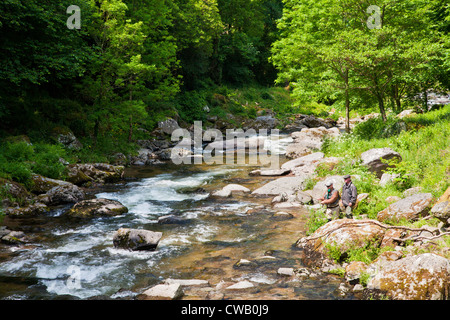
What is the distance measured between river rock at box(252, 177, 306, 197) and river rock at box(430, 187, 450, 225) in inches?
239

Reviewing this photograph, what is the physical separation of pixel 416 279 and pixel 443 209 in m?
2.49

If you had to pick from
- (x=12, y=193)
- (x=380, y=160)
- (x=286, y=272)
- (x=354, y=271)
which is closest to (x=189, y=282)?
(x=286, y=272)

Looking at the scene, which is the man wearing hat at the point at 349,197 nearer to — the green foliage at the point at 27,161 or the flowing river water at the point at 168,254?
the flowing river water at the point at 168,254

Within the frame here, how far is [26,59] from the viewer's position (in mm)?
15344

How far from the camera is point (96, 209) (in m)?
11.6

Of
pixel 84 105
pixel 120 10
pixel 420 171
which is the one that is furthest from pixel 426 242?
pixel 84 105

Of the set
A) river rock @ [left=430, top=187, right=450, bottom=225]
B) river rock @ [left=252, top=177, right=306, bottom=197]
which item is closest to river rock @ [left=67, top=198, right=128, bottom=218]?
river rock @ [left=252, top=177, right=306, bottom=197]

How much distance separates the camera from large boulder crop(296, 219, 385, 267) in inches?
297

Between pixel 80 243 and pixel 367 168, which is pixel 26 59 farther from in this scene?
pixel 367 168

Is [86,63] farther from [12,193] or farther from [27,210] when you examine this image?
[27,210]

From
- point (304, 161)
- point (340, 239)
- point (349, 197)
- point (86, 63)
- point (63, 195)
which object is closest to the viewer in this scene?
point (340, 239)

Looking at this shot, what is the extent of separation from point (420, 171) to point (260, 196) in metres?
5.61
